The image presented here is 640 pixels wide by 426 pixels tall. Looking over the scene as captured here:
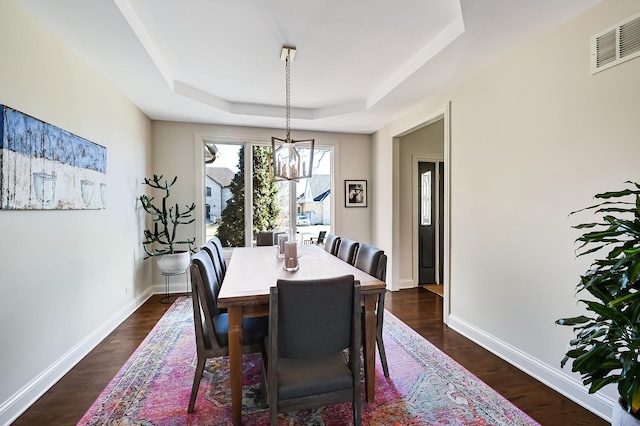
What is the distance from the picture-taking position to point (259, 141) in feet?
15.7

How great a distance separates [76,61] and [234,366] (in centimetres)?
278

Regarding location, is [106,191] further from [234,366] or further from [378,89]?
[378,89]

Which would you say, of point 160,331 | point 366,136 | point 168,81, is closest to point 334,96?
point 366,136

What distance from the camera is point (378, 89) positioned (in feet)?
11.9

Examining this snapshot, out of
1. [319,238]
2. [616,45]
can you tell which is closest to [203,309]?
[616,45]

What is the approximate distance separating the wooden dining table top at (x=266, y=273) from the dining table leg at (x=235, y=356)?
3.4 inches

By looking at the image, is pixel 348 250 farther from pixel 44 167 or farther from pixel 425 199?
pixel 425 199

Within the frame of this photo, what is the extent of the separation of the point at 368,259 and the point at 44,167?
2.49 metres

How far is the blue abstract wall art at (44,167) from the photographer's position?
1848mm

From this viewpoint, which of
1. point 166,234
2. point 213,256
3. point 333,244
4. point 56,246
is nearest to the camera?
point 56,246

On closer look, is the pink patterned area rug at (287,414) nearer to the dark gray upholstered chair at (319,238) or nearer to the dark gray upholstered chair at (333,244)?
the dark gray upholstered chair at (333,244)

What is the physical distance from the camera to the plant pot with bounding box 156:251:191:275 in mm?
3959

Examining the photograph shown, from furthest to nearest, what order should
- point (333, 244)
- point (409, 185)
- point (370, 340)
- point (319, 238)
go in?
point (319, 238) → point (409, 185) → point (333, 244) → point (370, 340)

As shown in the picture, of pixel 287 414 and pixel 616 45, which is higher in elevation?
pixel 616 45
